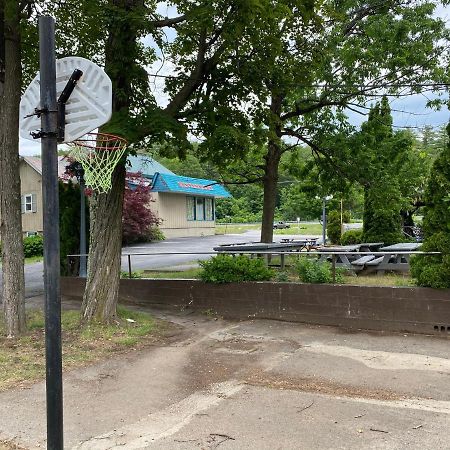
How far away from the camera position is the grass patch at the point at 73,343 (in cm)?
593

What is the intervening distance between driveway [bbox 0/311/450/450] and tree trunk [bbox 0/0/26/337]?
6.75 ft

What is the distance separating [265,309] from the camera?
29.3ft

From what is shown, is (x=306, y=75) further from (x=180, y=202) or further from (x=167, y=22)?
(x=180, y=202)

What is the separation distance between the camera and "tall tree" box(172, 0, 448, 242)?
870 cm

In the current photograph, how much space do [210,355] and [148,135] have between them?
3464mm

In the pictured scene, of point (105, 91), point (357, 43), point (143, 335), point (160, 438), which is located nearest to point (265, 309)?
point (143, 335)

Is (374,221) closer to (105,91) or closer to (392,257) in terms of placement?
(392,257)

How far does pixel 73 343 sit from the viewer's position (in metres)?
7.18

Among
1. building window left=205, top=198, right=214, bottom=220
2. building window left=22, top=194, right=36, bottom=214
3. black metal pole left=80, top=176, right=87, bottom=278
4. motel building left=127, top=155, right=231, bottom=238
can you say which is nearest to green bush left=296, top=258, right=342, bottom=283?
black metal pole left=80, top=176, right=87, bottom=278

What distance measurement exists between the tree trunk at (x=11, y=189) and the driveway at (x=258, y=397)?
2057mm

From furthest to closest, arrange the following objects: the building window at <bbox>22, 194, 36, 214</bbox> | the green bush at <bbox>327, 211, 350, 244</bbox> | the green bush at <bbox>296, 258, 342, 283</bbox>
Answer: the building window at <bbox>22, 194, 36, 214</bbox> < the green bush at <bbox>327, 211, 350, 244</bbox> < the green bush at <bbox>296, 258, 342, 283</bbox>

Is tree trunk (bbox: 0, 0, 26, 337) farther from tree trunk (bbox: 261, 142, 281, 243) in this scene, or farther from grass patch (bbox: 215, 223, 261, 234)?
grass patch (bbox: 215, 223, 261, 234)

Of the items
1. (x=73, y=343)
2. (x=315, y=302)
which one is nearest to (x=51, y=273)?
(x=73, y=343)

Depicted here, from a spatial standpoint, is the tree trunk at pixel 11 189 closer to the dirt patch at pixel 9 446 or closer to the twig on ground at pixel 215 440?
the dirt patch at pixel 9 446
